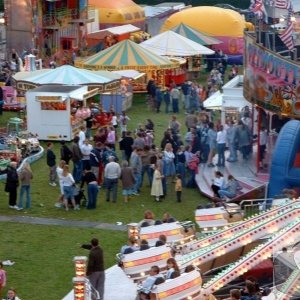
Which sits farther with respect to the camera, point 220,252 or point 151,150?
point 151,150

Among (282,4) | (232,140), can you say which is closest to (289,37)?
(282,4)

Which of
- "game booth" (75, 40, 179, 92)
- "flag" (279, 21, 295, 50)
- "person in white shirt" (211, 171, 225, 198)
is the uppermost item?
"flag" (279, 21, 295, 50)

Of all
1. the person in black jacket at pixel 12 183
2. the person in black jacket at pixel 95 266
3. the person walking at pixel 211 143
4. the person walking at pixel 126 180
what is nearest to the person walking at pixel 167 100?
the person walking at pixel 211 143

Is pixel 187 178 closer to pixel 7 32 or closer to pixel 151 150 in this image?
pixel 151 150

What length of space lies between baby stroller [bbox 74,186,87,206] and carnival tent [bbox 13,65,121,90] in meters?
9.56

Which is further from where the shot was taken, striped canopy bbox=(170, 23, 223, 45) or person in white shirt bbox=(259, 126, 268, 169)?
striped canopy bbox=(170, 23, 223, 45)

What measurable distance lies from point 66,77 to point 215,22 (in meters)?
18.2

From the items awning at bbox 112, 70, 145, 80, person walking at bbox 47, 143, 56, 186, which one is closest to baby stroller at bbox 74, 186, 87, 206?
person walking at bbox 47, 143, 56, 186

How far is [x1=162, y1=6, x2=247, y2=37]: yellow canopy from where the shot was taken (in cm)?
5153

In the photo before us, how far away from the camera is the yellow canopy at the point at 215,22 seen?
51.5 meters

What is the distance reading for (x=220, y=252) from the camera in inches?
744

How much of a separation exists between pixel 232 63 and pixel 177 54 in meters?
5.39

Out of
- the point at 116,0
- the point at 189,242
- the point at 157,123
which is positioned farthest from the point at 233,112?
the point at 116,0

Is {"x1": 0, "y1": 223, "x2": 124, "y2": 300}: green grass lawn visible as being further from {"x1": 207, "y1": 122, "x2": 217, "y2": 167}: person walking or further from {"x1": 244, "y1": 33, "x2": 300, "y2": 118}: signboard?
{"x1": 207, "y1": 122, "x2": 217, "y2": 167}: person walking
